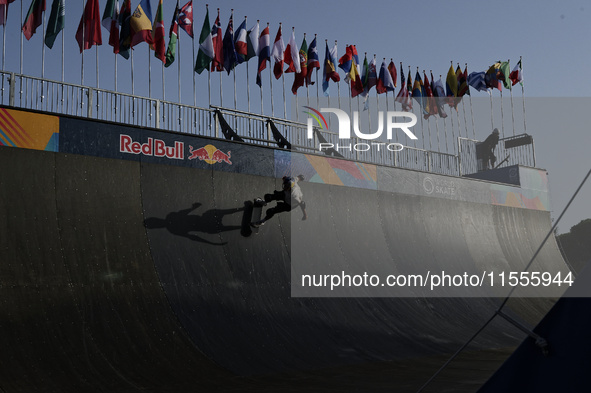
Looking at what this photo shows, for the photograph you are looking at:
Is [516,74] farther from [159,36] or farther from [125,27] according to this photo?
[125,27]

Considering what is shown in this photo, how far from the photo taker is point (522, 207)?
953 inches

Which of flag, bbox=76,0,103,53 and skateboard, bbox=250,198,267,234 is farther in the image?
flag, bbox=76,0,103,53

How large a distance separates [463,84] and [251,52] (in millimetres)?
12257

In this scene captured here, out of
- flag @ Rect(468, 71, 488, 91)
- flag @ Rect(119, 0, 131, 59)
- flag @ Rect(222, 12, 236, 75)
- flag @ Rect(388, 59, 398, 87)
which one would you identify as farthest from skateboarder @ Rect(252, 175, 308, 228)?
flag @ Rect(468, 71, 488, 91)

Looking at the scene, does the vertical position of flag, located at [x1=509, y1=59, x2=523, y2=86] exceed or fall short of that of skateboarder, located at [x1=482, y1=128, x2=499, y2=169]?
it exceeds it

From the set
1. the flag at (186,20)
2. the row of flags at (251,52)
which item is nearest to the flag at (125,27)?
the row of flags at (251,52)

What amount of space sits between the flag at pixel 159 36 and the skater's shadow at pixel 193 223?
19.8 ft

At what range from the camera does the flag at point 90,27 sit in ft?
51.1

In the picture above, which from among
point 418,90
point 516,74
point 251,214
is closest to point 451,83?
point 418,90

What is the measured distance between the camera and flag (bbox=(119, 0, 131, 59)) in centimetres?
1606

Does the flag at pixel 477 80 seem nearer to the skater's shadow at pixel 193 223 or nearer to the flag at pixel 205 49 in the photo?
the flag at pixel 205 49

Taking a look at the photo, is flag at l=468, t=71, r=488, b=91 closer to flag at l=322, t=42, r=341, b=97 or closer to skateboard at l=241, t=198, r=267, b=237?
flag at l=322, t=42, r=341, b=97

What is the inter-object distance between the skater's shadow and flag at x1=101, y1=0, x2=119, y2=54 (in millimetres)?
6338

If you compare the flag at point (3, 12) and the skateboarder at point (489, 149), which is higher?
the flag at point (3, 12)
